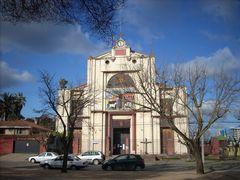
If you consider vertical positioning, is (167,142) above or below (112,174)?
above

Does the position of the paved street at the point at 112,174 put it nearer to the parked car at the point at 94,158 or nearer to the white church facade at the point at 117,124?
the parked car at the point at 94,158

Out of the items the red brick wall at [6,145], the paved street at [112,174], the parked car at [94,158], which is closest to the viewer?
the paved street at [112,174]

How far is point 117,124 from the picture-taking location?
5378cm

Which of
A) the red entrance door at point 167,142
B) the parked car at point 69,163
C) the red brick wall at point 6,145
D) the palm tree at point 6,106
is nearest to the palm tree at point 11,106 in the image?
the palm tree at point 6,106

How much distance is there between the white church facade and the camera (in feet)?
169

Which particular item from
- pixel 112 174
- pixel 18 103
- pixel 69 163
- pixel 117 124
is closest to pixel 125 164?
pixel 69 163

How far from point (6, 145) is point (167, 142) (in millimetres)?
24539

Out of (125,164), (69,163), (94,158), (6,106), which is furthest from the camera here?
(6,106)

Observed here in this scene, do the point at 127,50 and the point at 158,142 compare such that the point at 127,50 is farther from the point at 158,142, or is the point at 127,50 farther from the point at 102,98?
the point at 158,142

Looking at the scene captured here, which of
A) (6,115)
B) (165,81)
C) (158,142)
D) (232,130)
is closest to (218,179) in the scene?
(165,81)

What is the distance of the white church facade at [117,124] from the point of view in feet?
169

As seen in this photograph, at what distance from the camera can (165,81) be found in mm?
25516

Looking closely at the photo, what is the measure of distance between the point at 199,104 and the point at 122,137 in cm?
3066

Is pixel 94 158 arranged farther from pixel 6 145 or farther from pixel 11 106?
pixel 11 106
